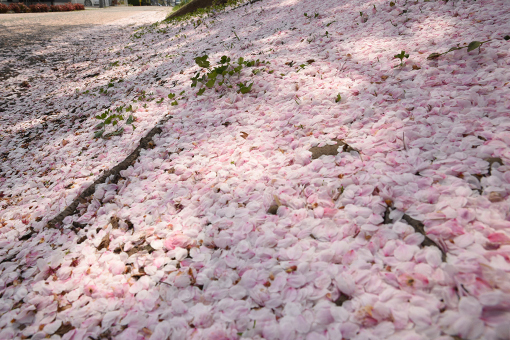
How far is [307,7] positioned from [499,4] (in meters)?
4.83

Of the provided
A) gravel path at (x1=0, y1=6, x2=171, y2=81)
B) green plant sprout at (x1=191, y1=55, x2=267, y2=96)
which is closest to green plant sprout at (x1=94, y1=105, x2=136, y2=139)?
green plant sprout at (x1=191, y1=55, x2=267, y2=96)

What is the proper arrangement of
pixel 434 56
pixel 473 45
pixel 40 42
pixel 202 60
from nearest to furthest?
pixel 473 45, pixel 434 56, pixel 202 60, pixel 40 42

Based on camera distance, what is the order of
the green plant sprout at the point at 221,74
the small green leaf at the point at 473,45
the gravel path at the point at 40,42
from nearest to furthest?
the small green leaf at the point at 473,45 < the green plant sprout at the point at 221,74 < the gravel path at the point at 40,42

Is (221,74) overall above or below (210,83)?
above

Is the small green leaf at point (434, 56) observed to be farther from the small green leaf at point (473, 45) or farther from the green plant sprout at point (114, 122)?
the green plant sprout at point (114, 122)

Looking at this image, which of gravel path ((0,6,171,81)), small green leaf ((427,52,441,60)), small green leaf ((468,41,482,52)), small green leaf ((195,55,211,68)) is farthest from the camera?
gravel path ((0,6,171,81))

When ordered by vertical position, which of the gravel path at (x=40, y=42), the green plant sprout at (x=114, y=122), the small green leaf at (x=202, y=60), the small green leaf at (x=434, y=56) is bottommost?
the green plant sprout at (x=114, y=122)

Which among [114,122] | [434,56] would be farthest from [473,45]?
[114,122]

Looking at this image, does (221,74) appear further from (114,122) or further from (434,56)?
(434,56)

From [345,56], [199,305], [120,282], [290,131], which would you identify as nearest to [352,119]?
[290,131]

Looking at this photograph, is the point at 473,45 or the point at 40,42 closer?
the point at 473,45

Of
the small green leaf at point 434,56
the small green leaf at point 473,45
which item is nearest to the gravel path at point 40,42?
the small green leaf at point 434,56

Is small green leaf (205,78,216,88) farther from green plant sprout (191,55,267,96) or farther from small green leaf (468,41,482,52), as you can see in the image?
small green leaf (468,41,482,52)

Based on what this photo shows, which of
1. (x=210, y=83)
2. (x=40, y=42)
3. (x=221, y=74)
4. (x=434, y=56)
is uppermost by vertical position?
(x=40, y=42)
